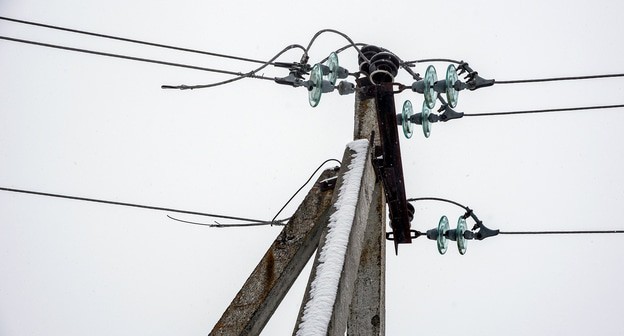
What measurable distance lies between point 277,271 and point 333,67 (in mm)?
1604

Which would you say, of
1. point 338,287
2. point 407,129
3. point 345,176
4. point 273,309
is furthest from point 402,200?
point 338,287

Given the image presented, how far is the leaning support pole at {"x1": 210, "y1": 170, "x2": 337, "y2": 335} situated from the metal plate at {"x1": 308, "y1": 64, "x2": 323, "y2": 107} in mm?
686

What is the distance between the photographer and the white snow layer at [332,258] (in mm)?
2588

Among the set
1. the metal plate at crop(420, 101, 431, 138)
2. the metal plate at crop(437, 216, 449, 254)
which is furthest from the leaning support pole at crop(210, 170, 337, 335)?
the metal plate at crop(437, 216, 449, 254)

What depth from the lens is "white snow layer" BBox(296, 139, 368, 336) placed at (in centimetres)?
259

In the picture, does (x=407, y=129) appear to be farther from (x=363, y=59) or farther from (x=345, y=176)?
(x=345, y=176)

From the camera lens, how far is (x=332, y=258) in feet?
9.76

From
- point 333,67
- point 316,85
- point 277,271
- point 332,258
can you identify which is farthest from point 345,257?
point 333,67

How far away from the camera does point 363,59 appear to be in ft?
16.1

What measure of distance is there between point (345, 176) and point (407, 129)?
4.27 feet

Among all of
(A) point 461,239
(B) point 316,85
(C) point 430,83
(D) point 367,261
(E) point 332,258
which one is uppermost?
(C) point 430,83

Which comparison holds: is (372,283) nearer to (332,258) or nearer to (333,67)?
(332,258)

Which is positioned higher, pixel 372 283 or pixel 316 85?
pixel 316 85

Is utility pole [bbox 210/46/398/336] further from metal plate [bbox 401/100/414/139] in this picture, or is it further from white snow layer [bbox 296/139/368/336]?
metal plate [bbox 401/100/414/139]
